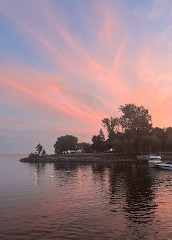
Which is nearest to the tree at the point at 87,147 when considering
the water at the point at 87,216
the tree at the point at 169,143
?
the tree at the point at 169,143

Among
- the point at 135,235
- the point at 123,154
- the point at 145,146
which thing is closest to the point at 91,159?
the point at 123,154

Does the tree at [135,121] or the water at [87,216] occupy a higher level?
the tree at [135,121]

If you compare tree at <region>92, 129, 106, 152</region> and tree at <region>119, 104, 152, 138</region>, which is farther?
tree at <region>92, 129, 106, 152</region>

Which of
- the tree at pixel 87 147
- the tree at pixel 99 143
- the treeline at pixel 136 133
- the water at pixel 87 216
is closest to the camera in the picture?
the water at pixel 87 216

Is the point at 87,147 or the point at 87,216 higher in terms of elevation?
the point at 87,147

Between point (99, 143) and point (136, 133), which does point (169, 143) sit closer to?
point (136, 133)

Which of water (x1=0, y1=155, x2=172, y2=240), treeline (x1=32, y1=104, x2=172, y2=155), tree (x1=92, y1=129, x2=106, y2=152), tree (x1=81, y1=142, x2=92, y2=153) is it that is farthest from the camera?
tree (x1=81, y1=142, x2=92, y2=153)

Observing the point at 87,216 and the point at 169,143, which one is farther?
the point at 169,143

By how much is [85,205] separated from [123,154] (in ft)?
377

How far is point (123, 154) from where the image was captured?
139 metres

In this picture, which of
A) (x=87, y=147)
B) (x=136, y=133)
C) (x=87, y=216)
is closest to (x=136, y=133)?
(x=136, y=133)

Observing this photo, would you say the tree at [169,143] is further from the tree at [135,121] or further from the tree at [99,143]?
the tree at [99,143]

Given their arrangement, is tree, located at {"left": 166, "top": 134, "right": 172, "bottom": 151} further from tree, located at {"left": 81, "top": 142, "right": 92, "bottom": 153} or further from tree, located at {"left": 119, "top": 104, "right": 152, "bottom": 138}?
tree, located at {"left": 81, "top": 142, "right": 92, "bottom": 153}

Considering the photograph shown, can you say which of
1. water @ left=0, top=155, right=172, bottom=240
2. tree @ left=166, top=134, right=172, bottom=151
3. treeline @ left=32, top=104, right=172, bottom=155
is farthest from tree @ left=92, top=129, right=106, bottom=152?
water @ left=0, top=155, right=172, bottom=240
